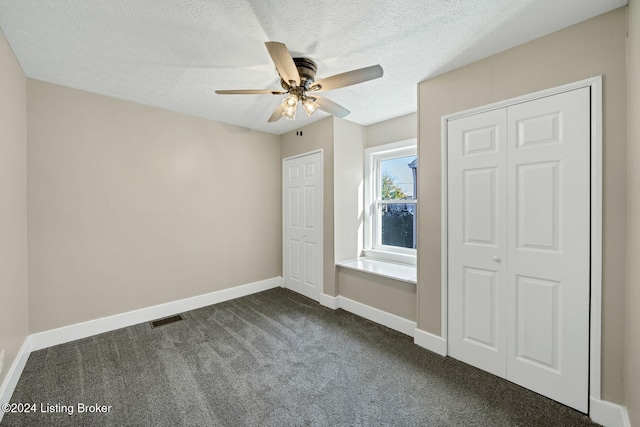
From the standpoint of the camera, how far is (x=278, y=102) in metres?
2.95

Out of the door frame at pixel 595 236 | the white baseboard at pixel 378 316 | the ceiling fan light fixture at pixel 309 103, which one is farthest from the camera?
the white baseboard at pixel 378 316

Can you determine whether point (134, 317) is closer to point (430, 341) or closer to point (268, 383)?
point (268, 383)

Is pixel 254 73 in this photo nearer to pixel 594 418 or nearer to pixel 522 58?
pixel 522 58

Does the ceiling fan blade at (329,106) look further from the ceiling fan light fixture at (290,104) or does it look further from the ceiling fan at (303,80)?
the ceiling fan light fixture at (290,104)

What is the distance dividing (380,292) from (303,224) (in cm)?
148

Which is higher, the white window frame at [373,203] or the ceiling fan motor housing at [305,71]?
the ceiling fan motor housing at [305,71]

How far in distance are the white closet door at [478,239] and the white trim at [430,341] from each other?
0.07 metres

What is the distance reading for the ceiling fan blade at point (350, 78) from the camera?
1688 millimetres

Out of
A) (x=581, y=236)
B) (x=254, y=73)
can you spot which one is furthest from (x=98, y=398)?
(x=581, y=236)

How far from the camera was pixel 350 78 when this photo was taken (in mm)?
1812

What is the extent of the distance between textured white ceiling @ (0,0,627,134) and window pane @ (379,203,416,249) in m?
1.53

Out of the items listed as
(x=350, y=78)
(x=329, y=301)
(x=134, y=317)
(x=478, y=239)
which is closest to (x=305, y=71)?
(x=350, y=78)

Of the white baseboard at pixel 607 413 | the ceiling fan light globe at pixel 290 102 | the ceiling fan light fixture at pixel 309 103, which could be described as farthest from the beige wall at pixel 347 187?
the white baseboard at pixel 607 413

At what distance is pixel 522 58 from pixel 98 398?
3825 mm
